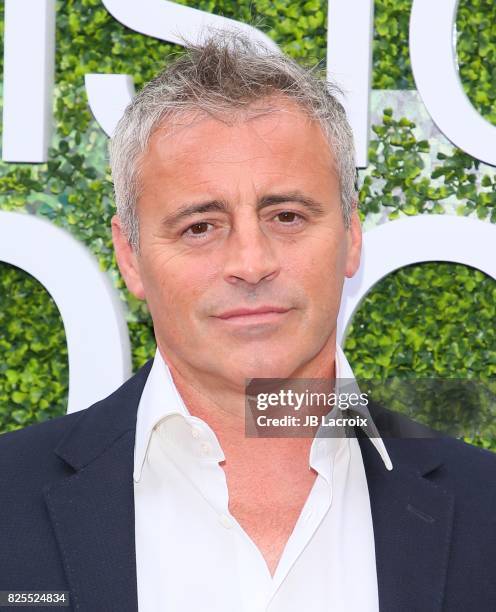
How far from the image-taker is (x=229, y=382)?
2.00 metres

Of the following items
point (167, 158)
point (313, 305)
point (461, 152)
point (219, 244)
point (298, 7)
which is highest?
point (298, 7)

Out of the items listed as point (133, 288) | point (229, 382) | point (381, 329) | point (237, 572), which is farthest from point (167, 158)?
point (381, 329)

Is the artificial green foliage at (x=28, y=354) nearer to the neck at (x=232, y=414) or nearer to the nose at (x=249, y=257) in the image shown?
the neck at (x=232, y=414)

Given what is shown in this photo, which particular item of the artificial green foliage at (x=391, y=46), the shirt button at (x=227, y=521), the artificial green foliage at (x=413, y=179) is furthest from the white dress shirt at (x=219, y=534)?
the artificial green foliage at (x=391, y=46)

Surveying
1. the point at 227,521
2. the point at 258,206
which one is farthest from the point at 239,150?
the point at 227,521

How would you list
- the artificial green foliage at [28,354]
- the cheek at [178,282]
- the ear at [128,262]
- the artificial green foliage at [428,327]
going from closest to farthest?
1. the cheek at [178,282]
2. the ear at [128,262]
3. the artificial green foliage at [428,327]
4. the artificial green foliage at [28,354]

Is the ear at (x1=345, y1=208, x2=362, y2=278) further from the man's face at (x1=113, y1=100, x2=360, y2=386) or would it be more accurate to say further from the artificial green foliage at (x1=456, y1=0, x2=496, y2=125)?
the artificial green foliage at (x1=456, y1=0, x2=496, y2=125)

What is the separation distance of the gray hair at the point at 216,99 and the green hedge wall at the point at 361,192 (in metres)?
1.25

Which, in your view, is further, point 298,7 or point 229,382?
point 298,7

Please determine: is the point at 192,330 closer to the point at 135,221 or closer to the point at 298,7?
the point at 135,221

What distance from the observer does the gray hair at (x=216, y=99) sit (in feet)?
6.73

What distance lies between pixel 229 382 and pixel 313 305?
0.80 feet

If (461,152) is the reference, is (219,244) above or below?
below

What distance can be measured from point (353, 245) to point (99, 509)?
0.85 metres
